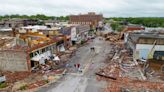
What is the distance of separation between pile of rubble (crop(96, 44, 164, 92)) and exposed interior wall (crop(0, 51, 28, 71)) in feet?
34.7

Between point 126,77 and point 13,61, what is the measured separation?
16005 millimetres

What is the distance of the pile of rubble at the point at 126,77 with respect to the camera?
25.0m

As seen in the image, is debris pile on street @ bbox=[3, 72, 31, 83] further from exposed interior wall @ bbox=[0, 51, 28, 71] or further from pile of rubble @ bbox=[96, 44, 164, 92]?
Result: pile of rubble @ bbox=[96, 44, 164, 92]

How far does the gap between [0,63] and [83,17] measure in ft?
296

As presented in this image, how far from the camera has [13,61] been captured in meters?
32.4

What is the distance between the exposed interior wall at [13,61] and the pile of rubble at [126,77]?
10.6 meters

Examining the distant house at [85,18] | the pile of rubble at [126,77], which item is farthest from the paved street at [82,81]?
the distant house at [85,18]

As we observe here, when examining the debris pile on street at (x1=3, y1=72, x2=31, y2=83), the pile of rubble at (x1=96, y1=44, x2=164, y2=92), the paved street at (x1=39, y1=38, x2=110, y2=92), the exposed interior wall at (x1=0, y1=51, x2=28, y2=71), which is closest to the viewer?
the pile of rubble at (x1=96, y1=44, x2=164, y2=92)

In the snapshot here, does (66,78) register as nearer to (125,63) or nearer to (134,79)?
(134,79)

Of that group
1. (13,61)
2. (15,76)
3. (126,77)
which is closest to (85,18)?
(13,61)

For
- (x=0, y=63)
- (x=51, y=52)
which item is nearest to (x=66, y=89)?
(x=0, y=63)

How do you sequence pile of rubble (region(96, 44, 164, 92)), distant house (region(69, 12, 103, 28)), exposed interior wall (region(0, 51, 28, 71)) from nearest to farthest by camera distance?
pile of rubble (region(96, 44, 164, 92)) → exposed interior wall (region(0, 51, 28, 71)) → distant house (region(69, 12, 103, 28))

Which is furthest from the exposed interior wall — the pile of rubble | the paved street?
the pile of rubble

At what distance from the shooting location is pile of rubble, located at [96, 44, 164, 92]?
82.2 feet
